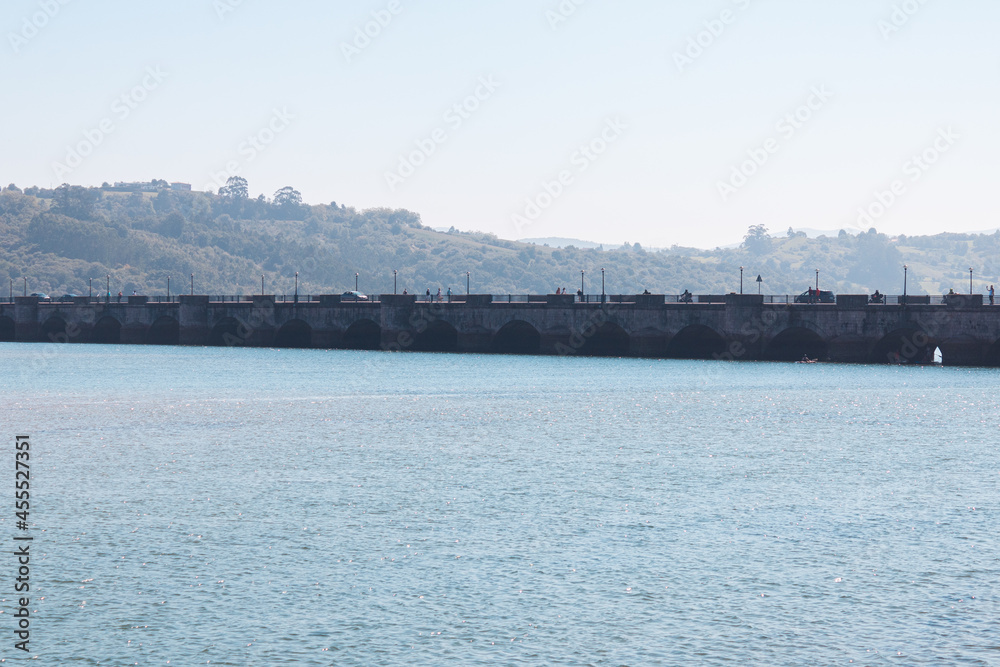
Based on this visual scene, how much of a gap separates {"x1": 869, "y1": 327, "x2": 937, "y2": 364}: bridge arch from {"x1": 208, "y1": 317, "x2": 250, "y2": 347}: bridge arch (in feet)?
217

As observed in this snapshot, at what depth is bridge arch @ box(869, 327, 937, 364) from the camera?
87.9 meters

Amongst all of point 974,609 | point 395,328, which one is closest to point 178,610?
point 974,609

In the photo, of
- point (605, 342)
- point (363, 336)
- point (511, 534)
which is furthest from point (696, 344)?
point (511, 534)

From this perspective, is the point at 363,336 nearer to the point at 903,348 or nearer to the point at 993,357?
the point at 903,348

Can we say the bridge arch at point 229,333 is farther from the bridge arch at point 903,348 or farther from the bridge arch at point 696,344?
the bridge arch at point 903,348

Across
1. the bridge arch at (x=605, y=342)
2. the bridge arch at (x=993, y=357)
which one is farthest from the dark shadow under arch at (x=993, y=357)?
the bridge arch at (x=605, y=342)

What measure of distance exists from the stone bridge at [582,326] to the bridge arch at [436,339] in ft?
0.39

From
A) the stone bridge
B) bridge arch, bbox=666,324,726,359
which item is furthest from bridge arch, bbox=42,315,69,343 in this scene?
bridge arch, bbox=666,324,726,359

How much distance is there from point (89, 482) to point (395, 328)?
74685mm

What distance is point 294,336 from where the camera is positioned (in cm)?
12344

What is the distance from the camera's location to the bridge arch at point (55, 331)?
139625 millimetres

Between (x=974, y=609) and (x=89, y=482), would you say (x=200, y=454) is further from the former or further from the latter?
(x=974, y=609)

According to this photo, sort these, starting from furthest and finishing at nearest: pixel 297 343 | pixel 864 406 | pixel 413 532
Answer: pixel 297 343 → pixel 864 406 → pixel 413 532

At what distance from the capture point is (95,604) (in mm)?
22562
